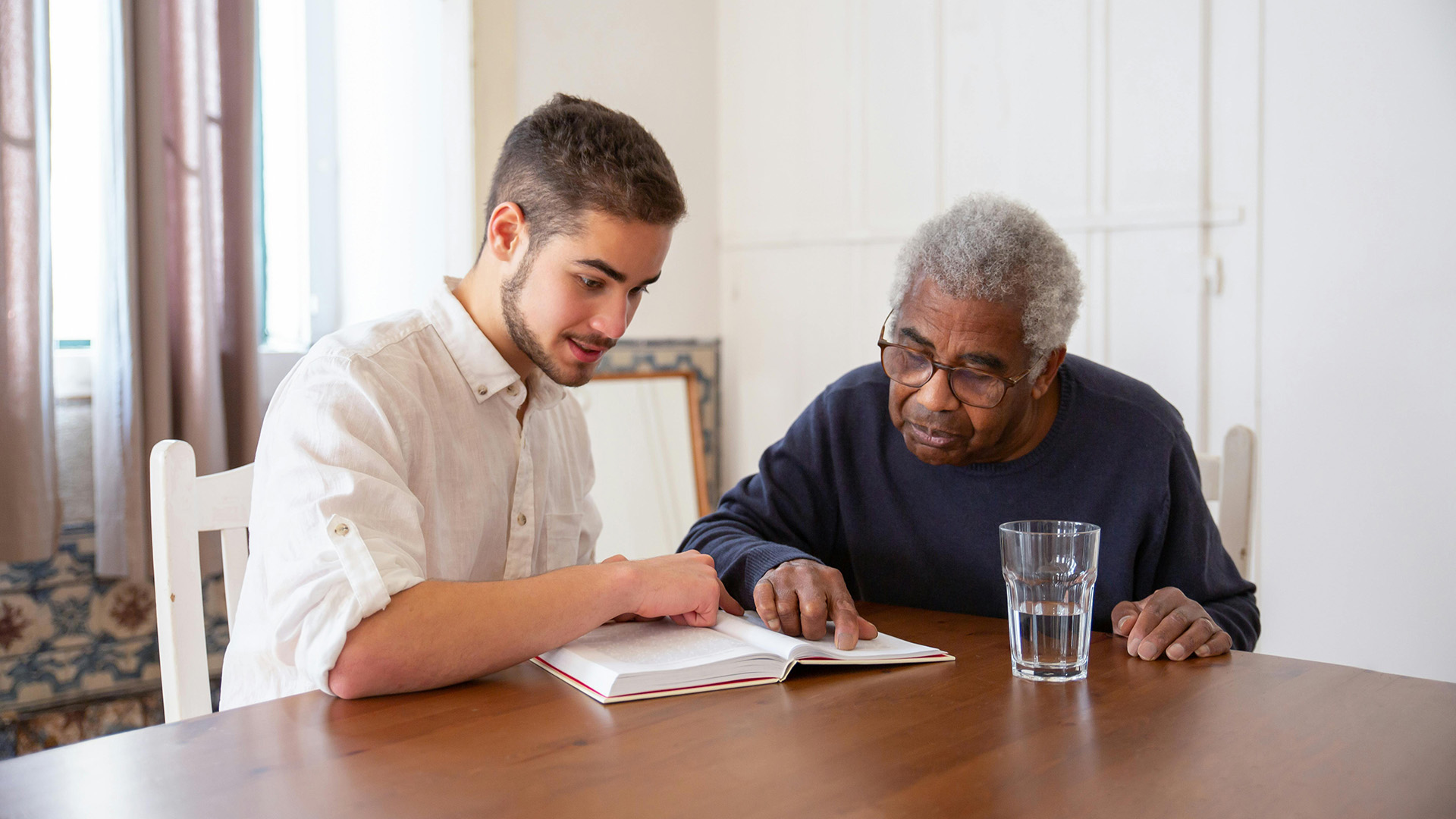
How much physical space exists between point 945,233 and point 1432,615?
1688 millimetres

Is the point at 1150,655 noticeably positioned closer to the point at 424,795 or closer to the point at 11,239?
the point at 424,795

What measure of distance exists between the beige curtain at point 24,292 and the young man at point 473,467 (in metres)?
1.11

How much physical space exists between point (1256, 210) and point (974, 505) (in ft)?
4.77

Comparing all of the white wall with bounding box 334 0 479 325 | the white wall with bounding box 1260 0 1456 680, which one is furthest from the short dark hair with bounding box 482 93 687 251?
the white wall with bounding box 1260 0 1456 680

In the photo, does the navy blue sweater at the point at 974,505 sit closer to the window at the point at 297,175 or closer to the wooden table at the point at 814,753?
the wooden table at the point at 814,753

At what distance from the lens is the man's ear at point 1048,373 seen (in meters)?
1.69

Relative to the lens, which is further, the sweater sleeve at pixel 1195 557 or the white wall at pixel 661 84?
the white wall at pixel 661 84

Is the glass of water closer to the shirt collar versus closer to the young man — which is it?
the young man

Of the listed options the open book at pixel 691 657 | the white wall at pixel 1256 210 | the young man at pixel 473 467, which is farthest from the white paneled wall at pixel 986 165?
the open book at pixel 691 657

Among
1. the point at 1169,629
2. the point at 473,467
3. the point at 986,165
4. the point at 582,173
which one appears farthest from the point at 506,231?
the point at 986,165

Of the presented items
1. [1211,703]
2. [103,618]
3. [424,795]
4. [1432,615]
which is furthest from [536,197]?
[1432,615]

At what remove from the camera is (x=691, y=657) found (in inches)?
45.8

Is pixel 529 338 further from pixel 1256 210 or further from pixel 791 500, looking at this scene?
pixel 1256 210

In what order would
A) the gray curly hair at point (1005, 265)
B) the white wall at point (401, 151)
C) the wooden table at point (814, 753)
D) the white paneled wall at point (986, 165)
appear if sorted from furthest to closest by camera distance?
the white wall at point (401, 151), the white paneled wall at point (986, 165), the gray curly hair at point (1005, 265), the wooden table at point (814, 753)
